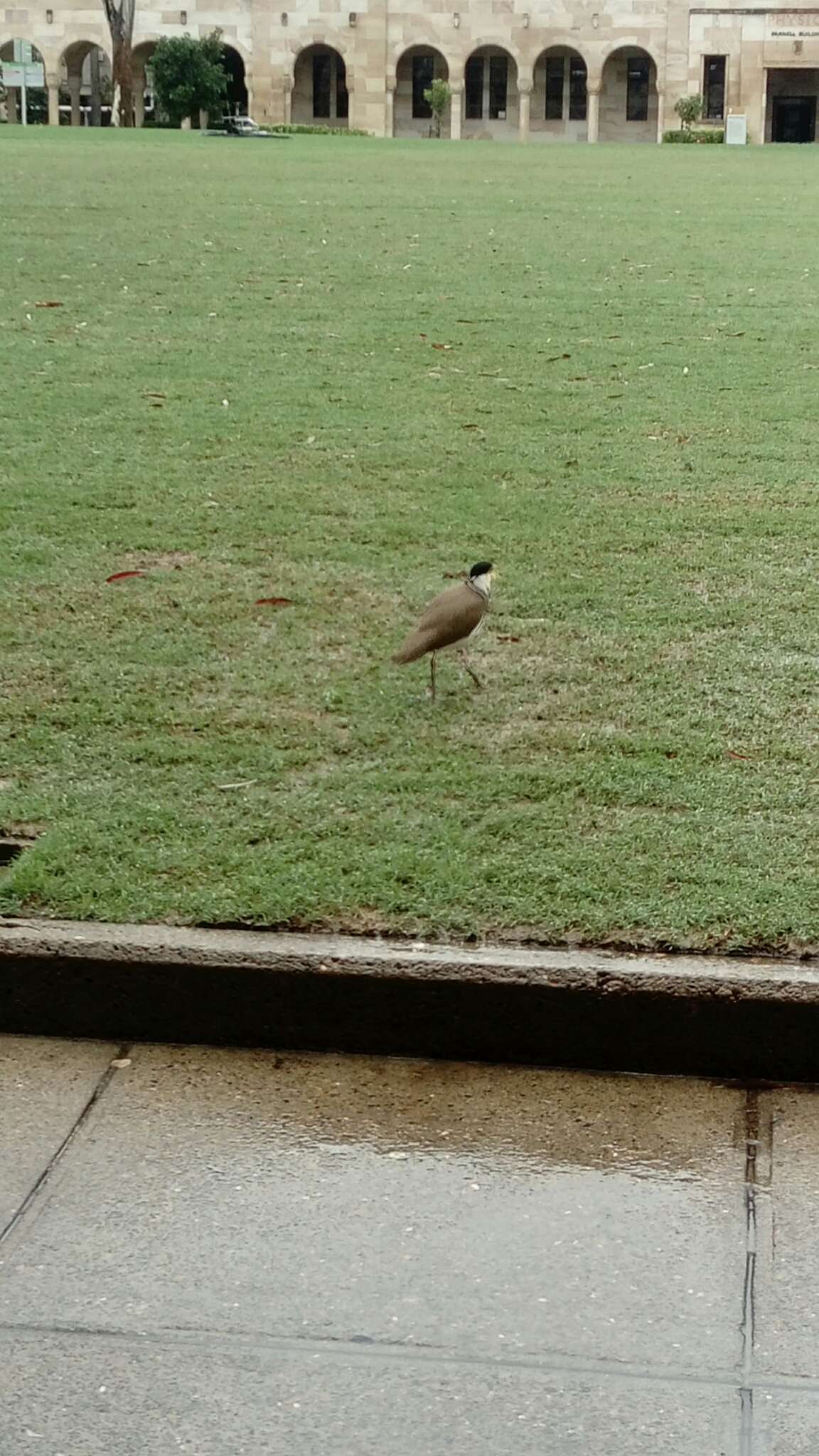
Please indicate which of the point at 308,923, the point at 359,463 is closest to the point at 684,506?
the point at 359,463

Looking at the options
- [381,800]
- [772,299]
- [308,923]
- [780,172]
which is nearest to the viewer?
[308,923]

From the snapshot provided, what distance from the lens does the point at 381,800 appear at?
15.9ft

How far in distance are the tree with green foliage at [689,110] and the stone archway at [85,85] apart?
21341mm

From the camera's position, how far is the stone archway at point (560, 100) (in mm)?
67000

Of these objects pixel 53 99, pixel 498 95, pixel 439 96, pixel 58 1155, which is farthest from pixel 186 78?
pixel 58 1155

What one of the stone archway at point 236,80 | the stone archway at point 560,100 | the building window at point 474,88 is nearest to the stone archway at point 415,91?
the building window at point 474,88

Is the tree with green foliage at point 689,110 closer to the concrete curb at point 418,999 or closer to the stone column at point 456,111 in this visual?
the stone column at point 456,111

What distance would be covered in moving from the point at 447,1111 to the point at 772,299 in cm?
1124

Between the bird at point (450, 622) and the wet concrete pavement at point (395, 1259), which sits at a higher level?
the bird at point (450, 622)

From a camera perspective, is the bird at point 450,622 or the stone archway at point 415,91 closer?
the bird at point 450,622

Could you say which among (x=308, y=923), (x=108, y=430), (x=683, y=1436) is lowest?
(x=683, y=1436)

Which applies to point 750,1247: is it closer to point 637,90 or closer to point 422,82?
point 637,90

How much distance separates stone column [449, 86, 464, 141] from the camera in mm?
64438

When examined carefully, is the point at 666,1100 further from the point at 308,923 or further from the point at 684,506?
the point at 684,506
